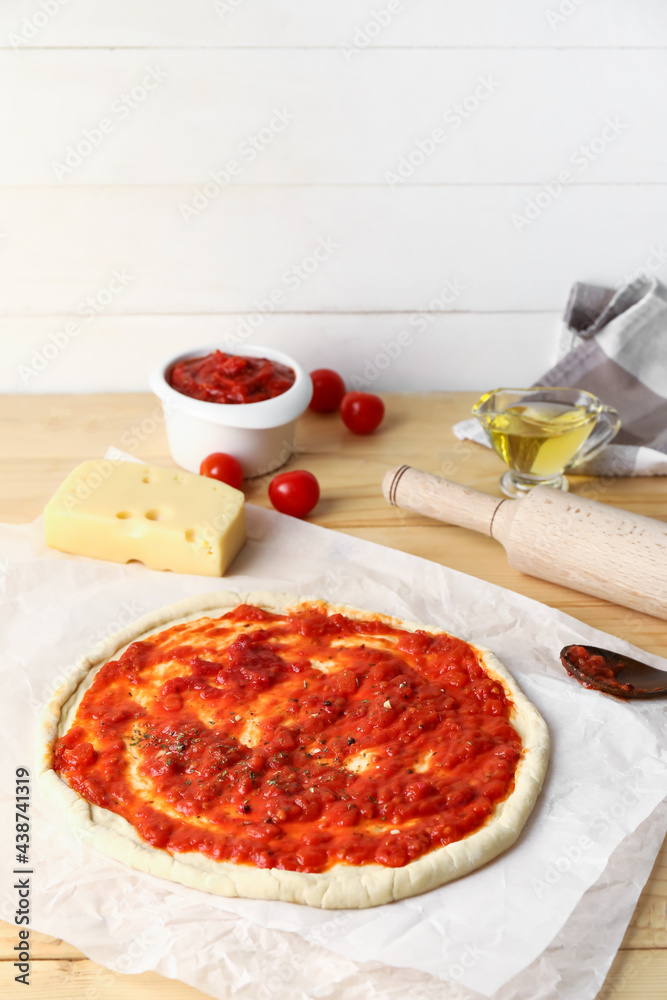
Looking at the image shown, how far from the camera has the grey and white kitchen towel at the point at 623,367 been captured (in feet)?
9.77

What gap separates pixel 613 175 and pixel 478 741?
2.20 meters

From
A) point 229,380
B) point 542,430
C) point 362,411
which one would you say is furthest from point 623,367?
point 229,380

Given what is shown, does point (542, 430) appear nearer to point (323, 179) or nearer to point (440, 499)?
point (440, 499)

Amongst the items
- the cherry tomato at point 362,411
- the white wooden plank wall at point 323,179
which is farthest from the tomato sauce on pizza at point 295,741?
the white wooden plank wall at point 323,179

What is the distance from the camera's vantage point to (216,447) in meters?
2.87

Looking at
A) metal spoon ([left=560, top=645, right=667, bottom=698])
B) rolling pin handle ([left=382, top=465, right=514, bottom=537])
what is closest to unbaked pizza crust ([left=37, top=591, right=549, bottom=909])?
metal spoon ([left=560, top=645, right=667, bottom=698])

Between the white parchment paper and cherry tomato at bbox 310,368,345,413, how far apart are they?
1358 mm

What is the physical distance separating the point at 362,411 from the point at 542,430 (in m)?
0.74

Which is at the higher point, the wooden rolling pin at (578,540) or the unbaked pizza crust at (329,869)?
the wooden rolling pin at (578,540)

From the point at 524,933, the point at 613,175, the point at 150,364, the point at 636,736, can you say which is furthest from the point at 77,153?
the point at 524,933

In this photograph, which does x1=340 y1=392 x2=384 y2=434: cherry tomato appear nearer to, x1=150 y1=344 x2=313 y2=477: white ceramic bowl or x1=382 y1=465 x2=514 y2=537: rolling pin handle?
x1=150 y1=344 x2=313 y2=477: white ceramic bowl

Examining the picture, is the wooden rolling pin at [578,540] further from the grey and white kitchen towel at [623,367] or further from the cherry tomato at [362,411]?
the cherry tomato at [362,411]

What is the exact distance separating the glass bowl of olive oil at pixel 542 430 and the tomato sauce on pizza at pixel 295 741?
762mm

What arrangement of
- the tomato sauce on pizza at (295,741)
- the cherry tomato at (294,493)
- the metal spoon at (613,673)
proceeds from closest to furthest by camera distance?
the tomato sauce on pizza at (295,741) → the metal spoon at (613,673) → the cherry tomato at (294,493)
